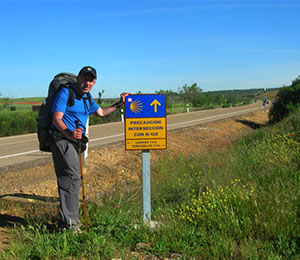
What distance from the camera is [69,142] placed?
4.16m

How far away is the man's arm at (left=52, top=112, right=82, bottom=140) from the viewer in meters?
3.98

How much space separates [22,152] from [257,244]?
9.30 meters

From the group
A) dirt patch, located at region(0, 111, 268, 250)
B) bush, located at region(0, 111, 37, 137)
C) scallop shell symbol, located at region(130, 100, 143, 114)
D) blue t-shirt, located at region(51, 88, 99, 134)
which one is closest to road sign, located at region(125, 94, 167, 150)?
scallop shell symbol, located at region(130, 100, 143, 114)

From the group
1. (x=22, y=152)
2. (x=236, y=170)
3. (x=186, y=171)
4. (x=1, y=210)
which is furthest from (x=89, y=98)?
(x=22, y=152)

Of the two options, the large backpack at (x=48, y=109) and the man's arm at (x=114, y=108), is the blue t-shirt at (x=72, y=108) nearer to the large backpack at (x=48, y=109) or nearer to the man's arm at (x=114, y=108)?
the large backpack at (x=48, y=109)

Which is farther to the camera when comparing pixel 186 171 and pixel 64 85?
pixel 186 171

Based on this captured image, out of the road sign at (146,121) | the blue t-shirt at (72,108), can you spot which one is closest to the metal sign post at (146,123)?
the road sign at (146,121)

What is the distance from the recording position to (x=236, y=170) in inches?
255

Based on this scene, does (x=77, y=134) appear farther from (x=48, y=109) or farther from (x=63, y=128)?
→ (x=48, y=109)

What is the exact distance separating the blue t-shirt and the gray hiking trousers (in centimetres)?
26

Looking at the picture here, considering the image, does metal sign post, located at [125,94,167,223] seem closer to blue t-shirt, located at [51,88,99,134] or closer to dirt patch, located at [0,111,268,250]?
blue t-shirt, located at [51,88,99,134]

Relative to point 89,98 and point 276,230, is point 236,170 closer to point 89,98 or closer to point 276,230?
point 276,230

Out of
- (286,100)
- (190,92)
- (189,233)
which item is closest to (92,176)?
(189,233)

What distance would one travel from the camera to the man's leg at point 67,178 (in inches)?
162
